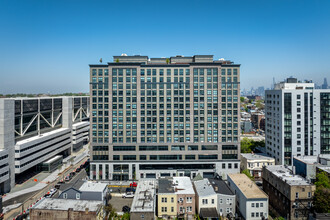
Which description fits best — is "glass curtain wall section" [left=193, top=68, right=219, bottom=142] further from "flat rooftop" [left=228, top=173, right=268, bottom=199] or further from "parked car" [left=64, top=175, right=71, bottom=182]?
"parked car" [left=64, top=175, right=71, bottom=182]

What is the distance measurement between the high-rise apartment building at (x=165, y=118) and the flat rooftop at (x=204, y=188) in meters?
18.0

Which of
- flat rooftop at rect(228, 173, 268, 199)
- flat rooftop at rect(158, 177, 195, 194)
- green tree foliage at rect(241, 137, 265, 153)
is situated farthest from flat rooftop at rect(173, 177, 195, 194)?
green tree foliage at rect(241, 137, 265, 153)

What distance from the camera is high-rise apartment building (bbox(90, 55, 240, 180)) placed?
251 feet

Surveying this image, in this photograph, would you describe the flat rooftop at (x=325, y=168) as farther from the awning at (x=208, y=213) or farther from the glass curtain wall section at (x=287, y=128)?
the awning at (x=208, y=213)

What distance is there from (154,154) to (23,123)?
44365 mm

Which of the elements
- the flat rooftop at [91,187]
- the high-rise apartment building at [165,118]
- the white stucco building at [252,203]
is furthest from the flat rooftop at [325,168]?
the flat rooftop at [91,187]

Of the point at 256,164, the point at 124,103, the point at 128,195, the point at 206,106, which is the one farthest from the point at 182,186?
the point at 124,103

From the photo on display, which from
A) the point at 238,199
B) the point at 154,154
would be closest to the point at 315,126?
the point at 238,199

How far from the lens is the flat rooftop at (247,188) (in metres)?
49.0

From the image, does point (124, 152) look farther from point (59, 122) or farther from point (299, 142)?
point (299, 142)

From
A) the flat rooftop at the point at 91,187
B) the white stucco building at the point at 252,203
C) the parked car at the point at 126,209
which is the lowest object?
the parked car at the point at 126,209

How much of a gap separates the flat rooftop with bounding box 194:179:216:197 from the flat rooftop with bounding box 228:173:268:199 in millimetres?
6615

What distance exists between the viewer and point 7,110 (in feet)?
216

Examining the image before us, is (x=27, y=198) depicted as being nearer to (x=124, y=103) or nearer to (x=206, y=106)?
(x=124, y=103)
